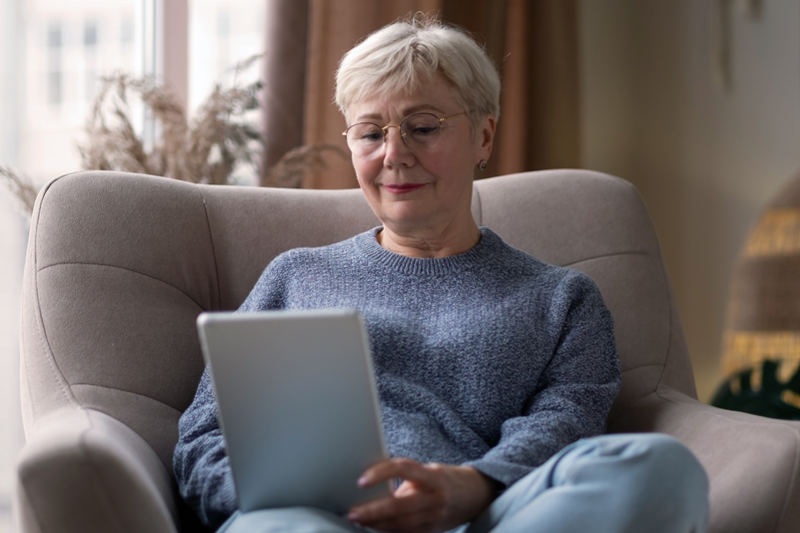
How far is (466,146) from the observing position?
4.28 feet

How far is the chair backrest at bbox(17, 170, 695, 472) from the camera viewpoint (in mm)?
1164

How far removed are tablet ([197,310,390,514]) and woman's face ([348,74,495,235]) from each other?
20.4 inches

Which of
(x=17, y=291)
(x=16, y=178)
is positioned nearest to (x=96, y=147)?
(x=16, y=178)

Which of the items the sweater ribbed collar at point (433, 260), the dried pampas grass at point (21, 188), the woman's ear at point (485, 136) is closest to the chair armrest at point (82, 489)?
the sweater ribbed collar at point (433, 260)

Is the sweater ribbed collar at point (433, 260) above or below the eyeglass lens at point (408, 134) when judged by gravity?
below

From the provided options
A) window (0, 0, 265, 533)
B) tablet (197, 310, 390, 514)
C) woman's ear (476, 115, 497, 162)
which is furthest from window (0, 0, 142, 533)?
tablet (197, 310, 390, 514)

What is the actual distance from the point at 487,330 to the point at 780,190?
1378 millimetres

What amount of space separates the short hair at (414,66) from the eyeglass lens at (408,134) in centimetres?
5

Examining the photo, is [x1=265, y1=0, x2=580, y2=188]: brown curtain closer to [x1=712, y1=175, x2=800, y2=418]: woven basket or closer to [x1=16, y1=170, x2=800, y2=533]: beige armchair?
[x1=712, y1=175, x2=800, y2=418]: woven basket

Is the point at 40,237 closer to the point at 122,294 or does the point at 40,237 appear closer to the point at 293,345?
the point at 122,294

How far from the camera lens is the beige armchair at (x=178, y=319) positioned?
0.83 meters

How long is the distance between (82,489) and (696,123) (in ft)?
7.70

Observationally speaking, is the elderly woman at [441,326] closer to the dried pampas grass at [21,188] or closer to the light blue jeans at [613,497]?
the light blue jeans at [613,497]

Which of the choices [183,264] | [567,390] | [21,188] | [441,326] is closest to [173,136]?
[21,188]
